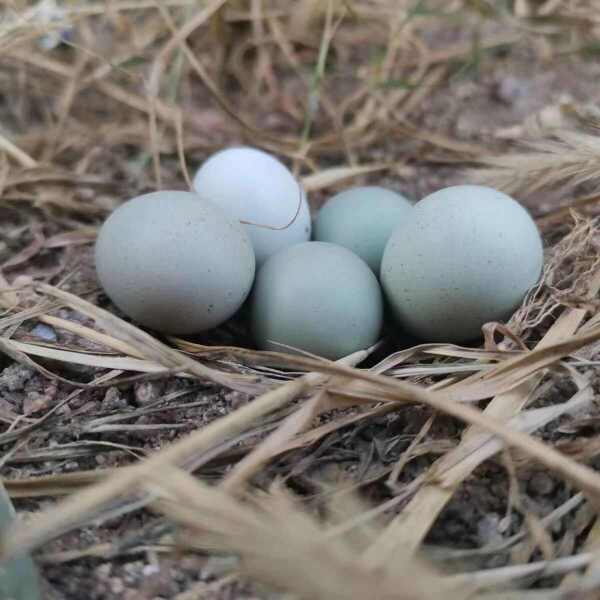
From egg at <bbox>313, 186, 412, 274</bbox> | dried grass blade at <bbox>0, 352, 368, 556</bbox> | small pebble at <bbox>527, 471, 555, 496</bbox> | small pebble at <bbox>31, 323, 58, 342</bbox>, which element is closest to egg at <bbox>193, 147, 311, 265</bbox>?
egg at <bbox>313, 186, 412, 274</bbox>

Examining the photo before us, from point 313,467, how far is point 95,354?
38 centimetres

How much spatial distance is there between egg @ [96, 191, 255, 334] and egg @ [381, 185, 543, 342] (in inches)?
9.8

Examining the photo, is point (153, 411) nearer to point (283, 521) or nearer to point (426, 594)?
point (283, 521)

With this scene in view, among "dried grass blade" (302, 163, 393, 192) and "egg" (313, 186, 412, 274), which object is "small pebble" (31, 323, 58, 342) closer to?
"egg" (313, 186, 412, 274)

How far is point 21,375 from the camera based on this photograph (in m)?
1.14

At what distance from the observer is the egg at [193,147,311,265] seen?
1297mm

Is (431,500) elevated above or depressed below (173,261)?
below

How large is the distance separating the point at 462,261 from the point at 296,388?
1.16ft

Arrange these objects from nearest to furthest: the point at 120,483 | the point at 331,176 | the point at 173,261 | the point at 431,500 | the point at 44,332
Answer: the point at 120,483, the point at 431,500, the point at 173,261, the point at 44,332, the point at 331,176

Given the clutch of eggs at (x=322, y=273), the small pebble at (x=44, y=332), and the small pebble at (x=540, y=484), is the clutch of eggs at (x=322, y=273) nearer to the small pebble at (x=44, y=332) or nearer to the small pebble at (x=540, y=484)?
the small pebble at (x=44, y=332)

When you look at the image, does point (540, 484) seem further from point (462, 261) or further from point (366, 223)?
point (366, 223)

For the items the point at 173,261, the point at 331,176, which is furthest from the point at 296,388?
the point at 331,176

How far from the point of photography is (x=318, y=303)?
3.80 feet

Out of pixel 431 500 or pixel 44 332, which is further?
pixel 44 332
